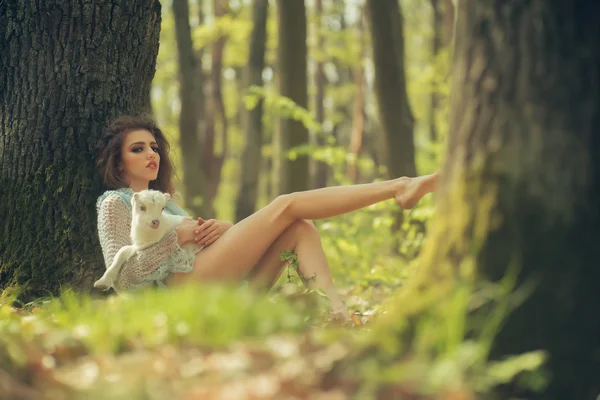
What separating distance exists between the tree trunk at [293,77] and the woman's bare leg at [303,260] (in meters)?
4.07

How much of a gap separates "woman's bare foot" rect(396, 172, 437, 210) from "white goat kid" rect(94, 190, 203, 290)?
1425 mm

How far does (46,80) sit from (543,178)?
3403mm

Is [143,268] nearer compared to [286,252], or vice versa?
[143,268]

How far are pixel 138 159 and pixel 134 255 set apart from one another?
782 mm

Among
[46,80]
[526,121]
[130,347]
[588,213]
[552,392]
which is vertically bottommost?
[552,392]

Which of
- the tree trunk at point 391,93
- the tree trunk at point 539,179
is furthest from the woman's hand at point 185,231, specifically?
the tree trunk at point 391,93

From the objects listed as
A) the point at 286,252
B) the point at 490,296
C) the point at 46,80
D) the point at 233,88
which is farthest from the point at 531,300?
the point at 233,88

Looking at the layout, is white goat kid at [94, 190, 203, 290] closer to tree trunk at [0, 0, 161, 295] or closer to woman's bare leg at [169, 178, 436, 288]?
woman's bare leg at [169, 178, 436, 288]

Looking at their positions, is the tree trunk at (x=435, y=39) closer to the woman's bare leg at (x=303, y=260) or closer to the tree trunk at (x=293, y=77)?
the tree trunk at (x=293, y=77)

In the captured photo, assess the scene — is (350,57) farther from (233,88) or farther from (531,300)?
(531,300)

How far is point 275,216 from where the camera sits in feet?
14.3

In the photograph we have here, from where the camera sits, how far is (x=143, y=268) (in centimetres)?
414

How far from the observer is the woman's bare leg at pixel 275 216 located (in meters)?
4.32

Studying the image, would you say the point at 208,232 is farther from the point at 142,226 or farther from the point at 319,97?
the point at 319,97
